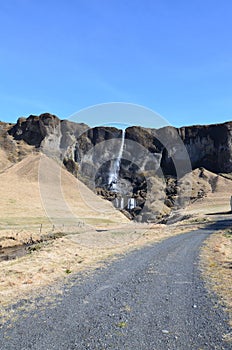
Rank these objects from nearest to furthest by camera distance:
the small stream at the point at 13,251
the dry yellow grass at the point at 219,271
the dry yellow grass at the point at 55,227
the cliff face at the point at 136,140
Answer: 1. the dry yellow grass at the point at 219,271
2. the dry yellow grass at the point at 55,227
3. the small stream at the point at 13,251
4. the cliff face at the point at 136,140

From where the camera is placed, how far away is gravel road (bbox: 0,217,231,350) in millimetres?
6559

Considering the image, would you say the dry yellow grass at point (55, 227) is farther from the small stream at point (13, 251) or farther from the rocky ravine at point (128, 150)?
the rocky ravine at point (128, 150)

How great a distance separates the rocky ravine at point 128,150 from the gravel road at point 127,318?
10563cm

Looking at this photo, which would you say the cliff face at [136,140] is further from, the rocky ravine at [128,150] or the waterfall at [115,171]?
the waterfall at [115,171]

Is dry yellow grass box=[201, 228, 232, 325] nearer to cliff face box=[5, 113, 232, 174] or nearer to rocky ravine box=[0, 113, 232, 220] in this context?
rocky ravine box=[0, 113, 232, 220]

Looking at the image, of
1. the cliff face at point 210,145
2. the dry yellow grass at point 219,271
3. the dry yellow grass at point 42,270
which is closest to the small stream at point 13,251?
the dry yellow grass at point 42,270

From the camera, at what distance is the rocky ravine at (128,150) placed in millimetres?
134375

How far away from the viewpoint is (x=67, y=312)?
8484 millimetres

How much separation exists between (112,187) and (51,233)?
357 feet

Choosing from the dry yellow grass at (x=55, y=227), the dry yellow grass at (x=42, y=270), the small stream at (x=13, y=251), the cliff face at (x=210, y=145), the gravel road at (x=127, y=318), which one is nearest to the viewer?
the gravel road at (x=127, y=318)

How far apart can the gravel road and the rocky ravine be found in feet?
347

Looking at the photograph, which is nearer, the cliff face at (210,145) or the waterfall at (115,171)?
the waterfall at (115,171)

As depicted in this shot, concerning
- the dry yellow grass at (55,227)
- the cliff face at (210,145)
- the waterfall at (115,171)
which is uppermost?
the cliff face at (210,145)

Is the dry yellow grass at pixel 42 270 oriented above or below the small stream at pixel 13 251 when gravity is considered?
above
